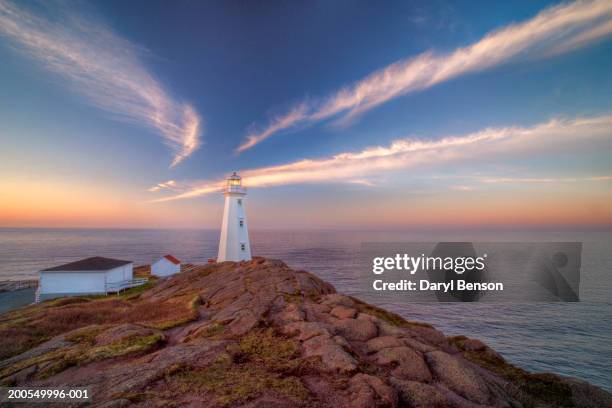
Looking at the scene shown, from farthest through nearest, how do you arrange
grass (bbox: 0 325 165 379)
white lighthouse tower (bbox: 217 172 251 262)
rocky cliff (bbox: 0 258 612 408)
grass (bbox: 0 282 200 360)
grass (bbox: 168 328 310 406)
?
white lighthouse tower (bbox: 217 172 251 262)
grass (bbox: 0 282 200 360)
grass (bbox: 0 325 165 379)
rocky cliff (bbox: 0 258 612 408)
grass (bbox: 168 328 310 406)

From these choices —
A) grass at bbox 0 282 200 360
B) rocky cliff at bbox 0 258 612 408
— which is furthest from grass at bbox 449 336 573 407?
grass at bbox 0 282 200 360

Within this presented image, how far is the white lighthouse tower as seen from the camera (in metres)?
36.6

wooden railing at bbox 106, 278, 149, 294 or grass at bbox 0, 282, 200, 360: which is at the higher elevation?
grass at bbox 0, 282, 200, 360

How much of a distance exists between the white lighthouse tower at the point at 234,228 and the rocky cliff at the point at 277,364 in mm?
19789

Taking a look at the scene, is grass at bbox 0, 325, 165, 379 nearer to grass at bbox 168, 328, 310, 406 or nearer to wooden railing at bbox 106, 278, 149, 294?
grass at bbox 168, 328, 310, 406

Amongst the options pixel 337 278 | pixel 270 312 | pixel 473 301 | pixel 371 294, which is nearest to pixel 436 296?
pixel 473 301

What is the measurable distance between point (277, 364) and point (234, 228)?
29478mm

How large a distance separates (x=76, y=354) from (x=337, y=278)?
156 feet

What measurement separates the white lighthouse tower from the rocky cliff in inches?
779

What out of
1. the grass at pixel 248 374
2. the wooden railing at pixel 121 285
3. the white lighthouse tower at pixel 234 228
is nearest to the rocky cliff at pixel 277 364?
the grass at pixel 248 374

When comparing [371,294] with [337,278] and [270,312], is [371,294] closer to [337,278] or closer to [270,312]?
[337,278]

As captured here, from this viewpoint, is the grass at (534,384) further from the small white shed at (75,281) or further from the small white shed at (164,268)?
the small white shed at (164,268)

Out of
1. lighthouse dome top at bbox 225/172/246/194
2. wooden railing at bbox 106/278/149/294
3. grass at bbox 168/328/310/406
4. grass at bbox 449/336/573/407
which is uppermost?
lighthouse dome top at bbox 225/172/246/194

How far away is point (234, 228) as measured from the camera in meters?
36.9
